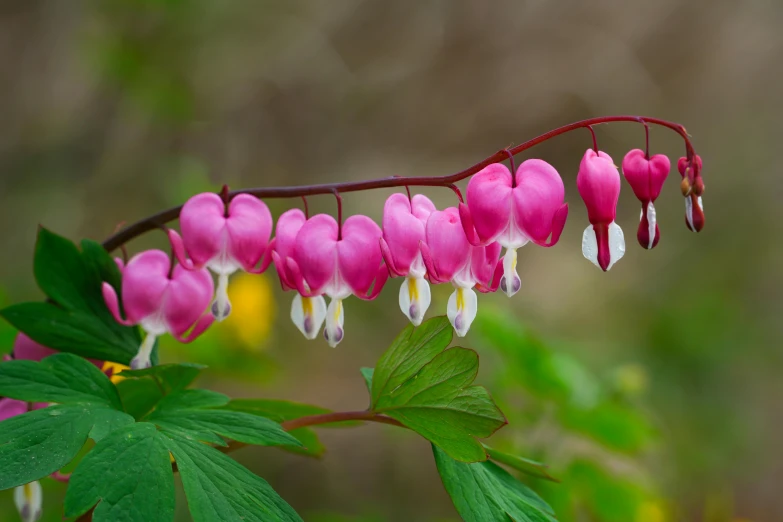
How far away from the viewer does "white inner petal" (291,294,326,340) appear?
0.81 meters

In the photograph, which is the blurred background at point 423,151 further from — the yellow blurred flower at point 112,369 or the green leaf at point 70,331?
the green leaf at point 70,331

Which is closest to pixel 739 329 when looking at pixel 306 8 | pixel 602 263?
pixel 306 8

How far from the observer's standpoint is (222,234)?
77cm

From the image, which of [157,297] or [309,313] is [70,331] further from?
[309,313]

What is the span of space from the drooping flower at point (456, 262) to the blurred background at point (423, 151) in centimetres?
132

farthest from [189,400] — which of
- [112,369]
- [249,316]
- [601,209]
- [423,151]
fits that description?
[423,151]

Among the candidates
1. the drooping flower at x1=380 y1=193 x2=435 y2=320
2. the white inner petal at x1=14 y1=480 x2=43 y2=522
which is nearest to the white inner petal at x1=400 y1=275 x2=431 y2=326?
the drooping flower at x1=380 y1=193 x2=435 y2=320

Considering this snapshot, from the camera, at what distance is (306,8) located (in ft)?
13.4

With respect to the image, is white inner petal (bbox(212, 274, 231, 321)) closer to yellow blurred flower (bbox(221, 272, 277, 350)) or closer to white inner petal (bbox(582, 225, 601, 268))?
white inner petal (bbox(582, 225, 601, 268))

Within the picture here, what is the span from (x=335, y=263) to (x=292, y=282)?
0.17 feet

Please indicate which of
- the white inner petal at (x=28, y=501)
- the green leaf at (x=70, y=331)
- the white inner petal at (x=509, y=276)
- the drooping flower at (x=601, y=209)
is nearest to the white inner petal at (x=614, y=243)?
the drooping flower at (x=601, y=209)

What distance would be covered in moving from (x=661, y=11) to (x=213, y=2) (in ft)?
8.50

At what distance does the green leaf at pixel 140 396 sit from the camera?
33.0 inches

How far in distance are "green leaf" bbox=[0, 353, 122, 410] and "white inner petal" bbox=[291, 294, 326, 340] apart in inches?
8.4
